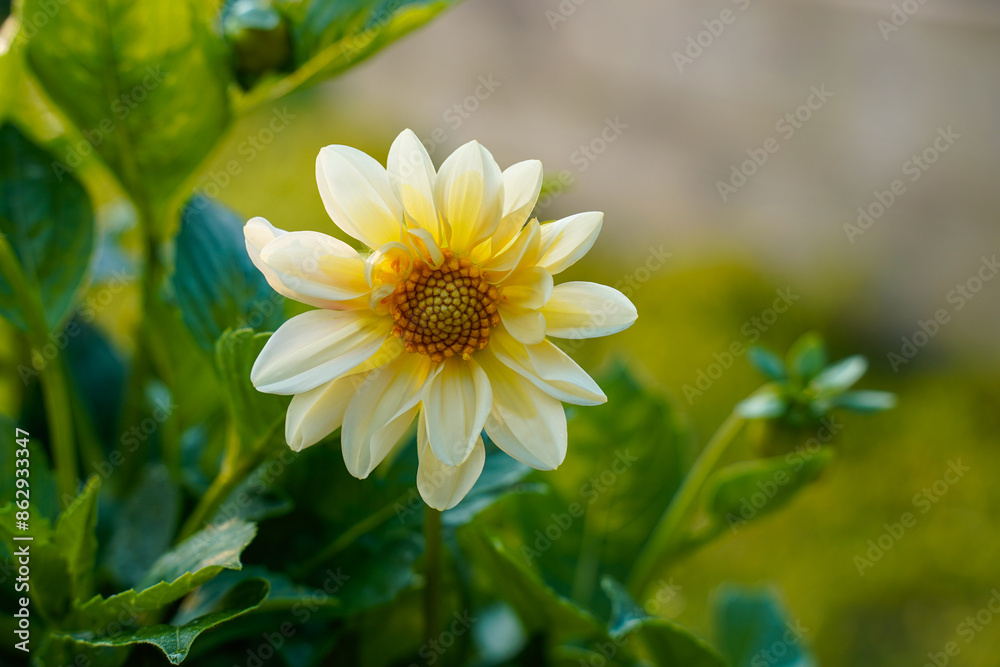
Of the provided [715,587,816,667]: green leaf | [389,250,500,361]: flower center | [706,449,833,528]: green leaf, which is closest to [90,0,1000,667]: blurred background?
[715,587,816,667]: green leaf

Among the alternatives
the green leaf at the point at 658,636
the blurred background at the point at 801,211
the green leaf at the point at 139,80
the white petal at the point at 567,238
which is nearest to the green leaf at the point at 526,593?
the green leaf at the point at 658,636

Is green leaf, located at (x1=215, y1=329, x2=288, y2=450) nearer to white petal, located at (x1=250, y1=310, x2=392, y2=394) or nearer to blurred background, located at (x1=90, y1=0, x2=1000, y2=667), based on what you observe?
white petal, located at (x1=250, y1=310, x2=392, y2=394)

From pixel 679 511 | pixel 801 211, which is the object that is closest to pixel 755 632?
pixel 679 511

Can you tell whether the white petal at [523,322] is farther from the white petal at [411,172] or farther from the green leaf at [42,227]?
the green leaf at [42,227]

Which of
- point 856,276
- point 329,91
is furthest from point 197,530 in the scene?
point 329,91

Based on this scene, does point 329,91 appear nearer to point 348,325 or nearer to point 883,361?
point 883,361
